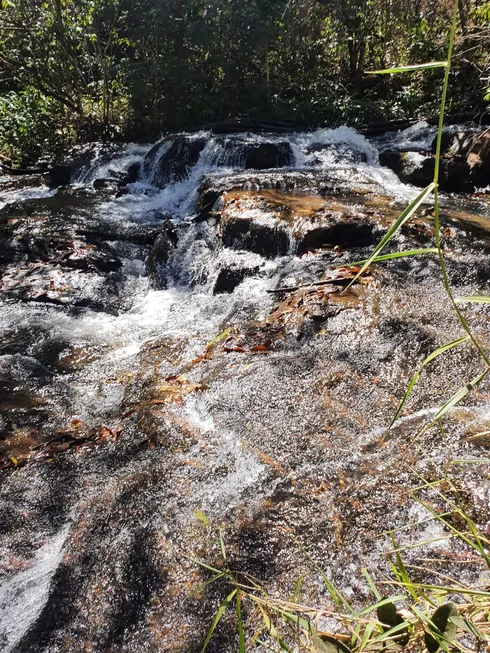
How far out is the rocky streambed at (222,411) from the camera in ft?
6.76

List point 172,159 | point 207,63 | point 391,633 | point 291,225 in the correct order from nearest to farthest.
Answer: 1. point 391,633
2. point 291,225
3. point 172,159
4. point 207,63

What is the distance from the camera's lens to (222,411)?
10.6 ft

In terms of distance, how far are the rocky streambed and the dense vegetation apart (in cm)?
623

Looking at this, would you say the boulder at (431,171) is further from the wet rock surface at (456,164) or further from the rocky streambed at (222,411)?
the rocky streambed at (222,411)

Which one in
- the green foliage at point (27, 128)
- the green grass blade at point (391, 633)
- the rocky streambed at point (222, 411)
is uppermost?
the green foliage at point (27, 128)

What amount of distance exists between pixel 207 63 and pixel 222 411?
1204cm

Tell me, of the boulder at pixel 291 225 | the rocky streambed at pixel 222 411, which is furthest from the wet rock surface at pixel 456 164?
the boulder at pixel 291 225

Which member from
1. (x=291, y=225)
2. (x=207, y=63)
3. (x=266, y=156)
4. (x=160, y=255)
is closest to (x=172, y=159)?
(x=266, y=156)

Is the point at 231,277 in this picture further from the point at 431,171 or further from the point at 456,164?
the point at 456,164

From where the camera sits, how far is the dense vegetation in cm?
1117

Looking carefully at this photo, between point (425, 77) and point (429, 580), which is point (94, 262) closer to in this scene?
point (429, 580)

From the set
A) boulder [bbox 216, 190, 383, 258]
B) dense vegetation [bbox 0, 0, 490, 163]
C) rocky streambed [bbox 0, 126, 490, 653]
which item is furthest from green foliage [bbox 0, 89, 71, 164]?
boulder [bbox 216, 190, 383, 258]

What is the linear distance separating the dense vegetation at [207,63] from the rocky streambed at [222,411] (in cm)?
623

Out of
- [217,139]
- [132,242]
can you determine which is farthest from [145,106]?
[132,242]
